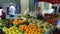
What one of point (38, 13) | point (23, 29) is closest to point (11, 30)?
point (23, 29)

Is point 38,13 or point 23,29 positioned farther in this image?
point 38,13

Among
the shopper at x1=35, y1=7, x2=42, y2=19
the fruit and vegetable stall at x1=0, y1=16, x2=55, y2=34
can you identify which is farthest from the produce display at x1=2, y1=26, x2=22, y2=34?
the shopper at x1=35, y1=7, x2=42, y2=19

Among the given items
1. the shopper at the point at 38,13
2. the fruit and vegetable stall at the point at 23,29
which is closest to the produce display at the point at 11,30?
the fruit and vegetable stall at the point at 23,29

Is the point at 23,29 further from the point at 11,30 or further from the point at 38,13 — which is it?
the point at 38,13

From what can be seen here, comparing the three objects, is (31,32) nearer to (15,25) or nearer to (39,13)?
(15,25)

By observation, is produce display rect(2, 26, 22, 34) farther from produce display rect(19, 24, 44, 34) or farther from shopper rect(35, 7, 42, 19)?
shopper rect(35, 7, 42, 19)

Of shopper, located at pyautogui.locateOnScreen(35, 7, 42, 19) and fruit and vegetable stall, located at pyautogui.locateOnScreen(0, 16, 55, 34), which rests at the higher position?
shopper, located at pyautogui.locateOnScreen(35, 7, 42, 19)

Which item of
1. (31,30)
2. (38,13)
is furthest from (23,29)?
(38,13)

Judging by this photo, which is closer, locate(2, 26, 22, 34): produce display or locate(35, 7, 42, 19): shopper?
locate(2, 26, 22, 34): produce display

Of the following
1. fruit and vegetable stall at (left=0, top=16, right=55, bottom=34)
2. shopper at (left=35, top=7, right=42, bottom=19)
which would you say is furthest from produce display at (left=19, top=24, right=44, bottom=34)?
shopper at (left=35, top=7, right=42, bottom=19)

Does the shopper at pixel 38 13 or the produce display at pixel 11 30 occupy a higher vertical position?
the shopper at pixel 38 13

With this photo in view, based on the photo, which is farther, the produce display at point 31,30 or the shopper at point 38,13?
the shopper at point 38,13

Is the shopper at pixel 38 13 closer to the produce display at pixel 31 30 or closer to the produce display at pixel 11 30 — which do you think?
the produce display at pixel 31 30

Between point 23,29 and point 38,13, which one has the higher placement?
point 38,13
